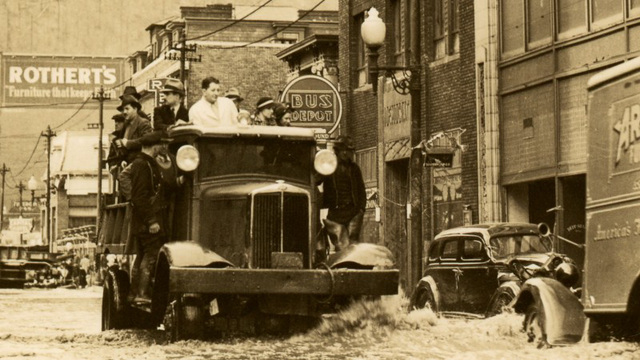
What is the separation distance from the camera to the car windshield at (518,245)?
741 inches

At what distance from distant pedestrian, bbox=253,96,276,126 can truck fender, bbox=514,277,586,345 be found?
471cm

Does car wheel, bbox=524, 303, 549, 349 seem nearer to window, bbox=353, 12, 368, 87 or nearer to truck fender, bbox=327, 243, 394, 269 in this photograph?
truck fender, bbox=327, 243, 394, 269

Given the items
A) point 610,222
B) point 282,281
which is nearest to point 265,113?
point 282,281

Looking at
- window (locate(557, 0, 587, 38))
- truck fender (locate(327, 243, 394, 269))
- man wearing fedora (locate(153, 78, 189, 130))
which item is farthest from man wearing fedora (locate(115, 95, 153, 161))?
window (locate(557, 0, 587, 38))

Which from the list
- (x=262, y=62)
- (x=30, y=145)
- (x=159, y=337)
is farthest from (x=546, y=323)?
(x=30, y=145)

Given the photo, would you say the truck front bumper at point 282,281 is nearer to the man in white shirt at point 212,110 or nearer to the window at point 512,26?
the man in white shirt at point 212,110

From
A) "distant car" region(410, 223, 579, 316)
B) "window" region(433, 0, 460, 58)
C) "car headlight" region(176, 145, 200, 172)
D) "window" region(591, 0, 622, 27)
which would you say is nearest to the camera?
"car headlight" region(176, 145, 200, 172)

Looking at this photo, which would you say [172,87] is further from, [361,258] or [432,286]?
[432,286]

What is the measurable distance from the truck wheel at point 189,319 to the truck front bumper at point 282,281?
54 cm

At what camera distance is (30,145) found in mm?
111875

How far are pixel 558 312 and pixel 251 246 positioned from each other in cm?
385

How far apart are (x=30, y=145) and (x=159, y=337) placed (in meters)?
97.3

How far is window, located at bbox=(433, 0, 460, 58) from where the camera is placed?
29828mm

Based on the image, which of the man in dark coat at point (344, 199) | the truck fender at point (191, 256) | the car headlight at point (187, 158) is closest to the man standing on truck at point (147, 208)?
the car headlight at point (187, 158)
